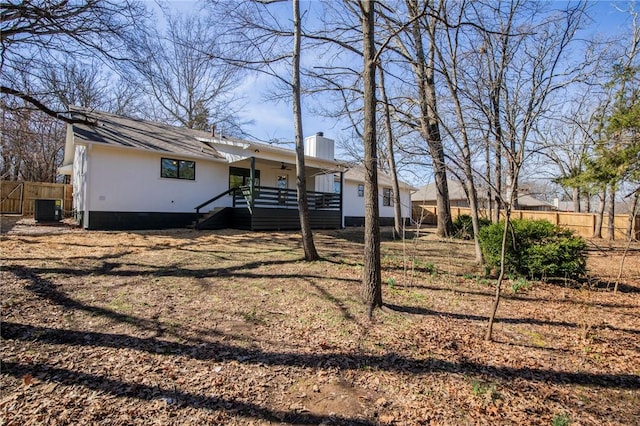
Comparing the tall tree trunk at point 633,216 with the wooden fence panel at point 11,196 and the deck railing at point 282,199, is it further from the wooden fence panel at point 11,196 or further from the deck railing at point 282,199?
the wooden fence panel at point 11,196

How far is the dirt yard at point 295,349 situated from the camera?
8.24 feet

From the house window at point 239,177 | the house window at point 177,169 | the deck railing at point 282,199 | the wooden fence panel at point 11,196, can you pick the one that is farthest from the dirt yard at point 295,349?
the wooden fence panel at point 11,196

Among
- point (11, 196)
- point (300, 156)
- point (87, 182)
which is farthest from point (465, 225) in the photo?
point (11, 196)

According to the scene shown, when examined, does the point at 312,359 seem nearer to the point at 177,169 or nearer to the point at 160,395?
the point at 160,395

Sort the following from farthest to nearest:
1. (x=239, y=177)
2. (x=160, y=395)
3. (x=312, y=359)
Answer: (x=239, y=177) → (x=312, y=359) → (x=160, y=395)

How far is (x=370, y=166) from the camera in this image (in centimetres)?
464

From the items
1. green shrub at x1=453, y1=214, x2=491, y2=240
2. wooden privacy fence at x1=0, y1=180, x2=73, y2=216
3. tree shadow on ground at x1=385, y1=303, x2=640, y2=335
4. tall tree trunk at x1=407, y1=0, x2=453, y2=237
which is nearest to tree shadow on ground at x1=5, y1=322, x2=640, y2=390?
tree shadow on ground at x1=385, y1=303, x2=640, y2=335

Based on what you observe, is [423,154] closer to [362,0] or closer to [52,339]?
[362,0]

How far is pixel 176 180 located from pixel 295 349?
11.5m

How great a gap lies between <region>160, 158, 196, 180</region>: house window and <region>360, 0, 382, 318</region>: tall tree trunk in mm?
10675

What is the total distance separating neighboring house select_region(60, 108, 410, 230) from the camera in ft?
36.9

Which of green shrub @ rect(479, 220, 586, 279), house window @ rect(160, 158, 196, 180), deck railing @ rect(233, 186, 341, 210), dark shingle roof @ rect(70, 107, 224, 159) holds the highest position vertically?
dark shingle roof @ rect(70, 107, 224, 159)

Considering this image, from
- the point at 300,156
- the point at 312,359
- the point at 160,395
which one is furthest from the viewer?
the point at 300,156

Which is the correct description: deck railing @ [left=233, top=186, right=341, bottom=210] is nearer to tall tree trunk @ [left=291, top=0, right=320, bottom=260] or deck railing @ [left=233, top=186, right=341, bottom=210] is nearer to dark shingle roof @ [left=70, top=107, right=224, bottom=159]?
dark shingle roof @ [left=70, top=107, right=224, bottom=159]
